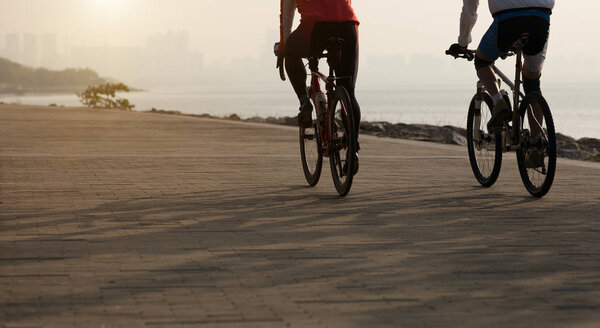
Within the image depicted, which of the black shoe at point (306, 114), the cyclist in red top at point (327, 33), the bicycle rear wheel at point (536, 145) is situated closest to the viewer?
the bicycle rear wheel at point (536, 145)

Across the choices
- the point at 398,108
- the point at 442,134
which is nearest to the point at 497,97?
the point at 442,134

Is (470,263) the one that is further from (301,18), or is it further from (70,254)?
(301,18)

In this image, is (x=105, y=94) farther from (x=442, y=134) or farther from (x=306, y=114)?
(x=306, y=114)

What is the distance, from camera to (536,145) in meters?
7.69

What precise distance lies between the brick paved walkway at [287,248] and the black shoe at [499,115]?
534mm

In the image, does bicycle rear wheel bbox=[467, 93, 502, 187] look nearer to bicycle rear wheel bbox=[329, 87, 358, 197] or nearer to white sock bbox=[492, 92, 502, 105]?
white sock bbox=[492, 92, 502, 105]

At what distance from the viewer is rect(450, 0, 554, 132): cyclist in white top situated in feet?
24.8

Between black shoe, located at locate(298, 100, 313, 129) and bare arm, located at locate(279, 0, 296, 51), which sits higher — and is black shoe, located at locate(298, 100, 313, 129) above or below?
below

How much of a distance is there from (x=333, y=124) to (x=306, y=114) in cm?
51

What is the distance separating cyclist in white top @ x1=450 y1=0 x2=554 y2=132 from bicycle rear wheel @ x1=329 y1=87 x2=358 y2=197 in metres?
1.25

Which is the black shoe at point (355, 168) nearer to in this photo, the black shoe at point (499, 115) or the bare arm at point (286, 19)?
the bare arm at point (286, 19)

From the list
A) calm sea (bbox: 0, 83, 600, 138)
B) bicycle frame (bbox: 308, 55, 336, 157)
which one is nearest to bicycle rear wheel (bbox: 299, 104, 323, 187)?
bicycle frame (bbox: 308, 55, 336, 157)

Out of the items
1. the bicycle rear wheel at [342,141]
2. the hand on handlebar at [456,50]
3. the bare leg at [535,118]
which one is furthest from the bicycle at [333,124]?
the bare leg at [535,118]

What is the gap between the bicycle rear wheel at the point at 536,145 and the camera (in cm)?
745
